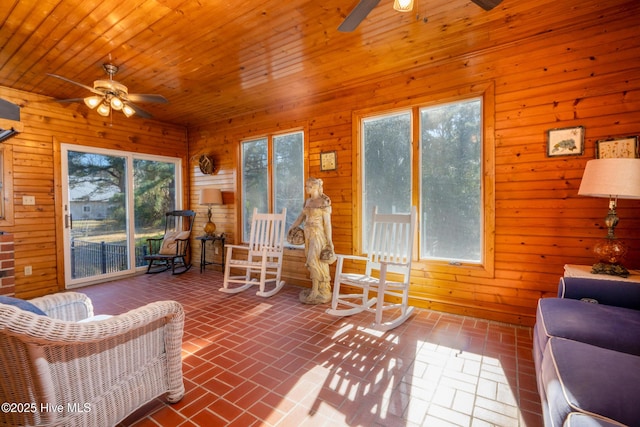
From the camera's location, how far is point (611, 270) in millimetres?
2127

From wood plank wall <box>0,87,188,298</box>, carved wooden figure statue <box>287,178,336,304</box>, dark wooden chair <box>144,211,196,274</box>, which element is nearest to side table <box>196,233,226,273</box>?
dark wooden chair <box>144,211,196,274</box>

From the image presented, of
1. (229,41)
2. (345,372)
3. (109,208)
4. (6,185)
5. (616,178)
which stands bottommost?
(345,372)

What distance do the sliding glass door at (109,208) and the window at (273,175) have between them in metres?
1.71

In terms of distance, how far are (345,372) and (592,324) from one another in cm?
146

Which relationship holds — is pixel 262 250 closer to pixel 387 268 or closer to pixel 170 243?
pixel 387 268

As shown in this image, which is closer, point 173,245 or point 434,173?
point 434,173

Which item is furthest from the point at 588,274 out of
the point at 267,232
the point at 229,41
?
the point at 229,41

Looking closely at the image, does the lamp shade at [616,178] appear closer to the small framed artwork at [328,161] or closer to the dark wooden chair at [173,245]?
the small framed artwork at [328,161]

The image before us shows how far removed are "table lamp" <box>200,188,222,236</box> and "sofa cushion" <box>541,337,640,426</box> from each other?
188 inches

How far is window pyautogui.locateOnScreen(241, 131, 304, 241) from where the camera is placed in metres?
4.51

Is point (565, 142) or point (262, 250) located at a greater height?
point (565, 142)

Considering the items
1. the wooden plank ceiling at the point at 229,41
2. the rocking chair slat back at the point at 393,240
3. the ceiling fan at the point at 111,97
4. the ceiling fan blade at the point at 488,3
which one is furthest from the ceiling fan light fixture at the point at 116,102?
the ceiling fan blade at the point at 488,3

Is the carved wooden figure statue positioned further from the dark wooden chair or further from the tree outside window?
the dark wooden chair

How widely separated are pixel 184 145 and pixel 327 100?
10.8 feet
